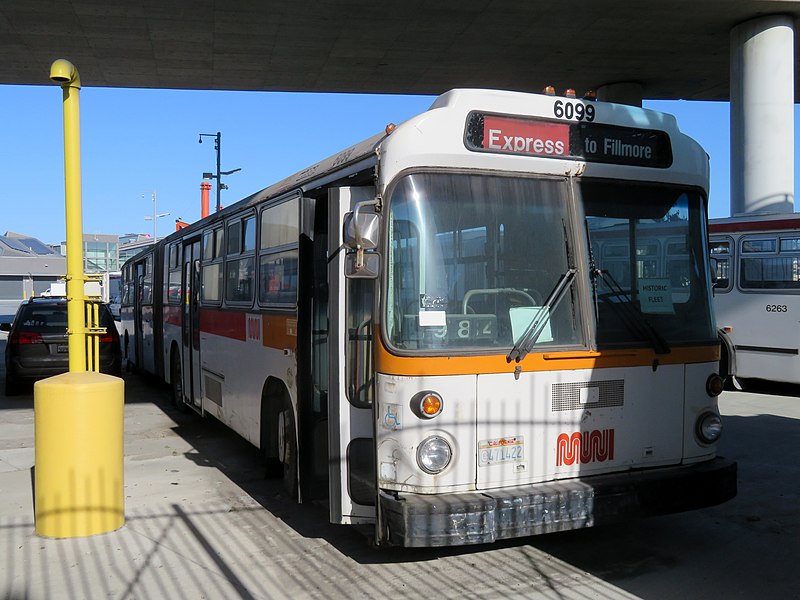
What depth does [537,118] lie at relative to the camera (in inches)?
218

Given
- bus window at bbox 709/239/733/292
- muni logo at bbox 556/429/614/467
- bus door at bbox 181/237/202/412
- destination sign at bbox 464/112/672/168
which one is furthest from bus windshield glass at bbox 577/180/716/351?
bus window at bbox 709/239/733/292

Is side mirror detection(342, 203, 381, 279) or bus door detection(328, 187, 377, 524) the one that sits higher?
side mirror detection(342, 203, 381, 279)

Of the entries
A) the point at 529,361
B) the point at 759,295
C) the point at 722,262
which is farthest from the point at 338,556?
the point at 722,262

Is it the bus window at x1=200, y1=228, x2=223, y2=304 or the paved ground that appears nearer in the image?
the paved ground

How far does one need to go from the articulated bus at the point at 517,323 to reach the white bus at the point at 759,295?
862 centimetres

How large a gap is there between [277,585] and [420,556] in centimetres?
109

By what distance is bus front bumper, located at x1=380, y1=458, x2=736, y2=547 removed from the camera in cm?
482

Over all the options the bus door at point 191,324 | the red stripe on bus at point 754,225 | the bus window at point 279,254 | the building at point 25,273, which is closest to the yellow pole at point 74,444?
the bus window at point 279,254

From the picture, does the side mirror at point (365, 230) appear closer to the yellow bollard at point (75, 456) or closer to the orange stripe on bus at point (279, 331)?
the orange stripe on bus at point (279, 331)

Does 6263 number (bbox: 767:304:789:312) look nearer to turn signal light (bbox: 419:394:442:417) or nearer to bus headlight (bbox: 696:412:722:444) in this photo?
bus headlight (bbox: 696:412:722:444)

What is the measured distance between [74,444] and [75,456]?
3.6 inches

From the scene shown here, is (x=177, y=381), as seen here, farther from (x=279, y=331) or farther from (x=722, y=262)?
(x=722, y=262)

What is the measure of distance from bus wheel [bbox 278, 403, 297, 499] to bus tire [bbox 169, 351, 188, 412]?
5123 millimetres

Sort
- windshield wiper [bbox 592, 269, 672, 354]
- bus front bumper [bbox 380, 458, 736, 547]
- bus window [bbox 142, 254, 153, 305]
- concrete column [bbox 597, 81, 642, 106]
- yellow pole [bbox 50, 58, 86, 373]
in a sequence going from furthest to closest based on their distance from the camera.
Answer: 1. concrete column [bbox 597, 81, 642, 106]
2. bus window [bbox 142, 254, 153, 305]
3. yellow pole [bbox 50, 58, 86, 373]
4. windshield wiper [bbox 592, 269, 672, 354]
5. bus front bumper [bbox 380, 458, 736, 547]
